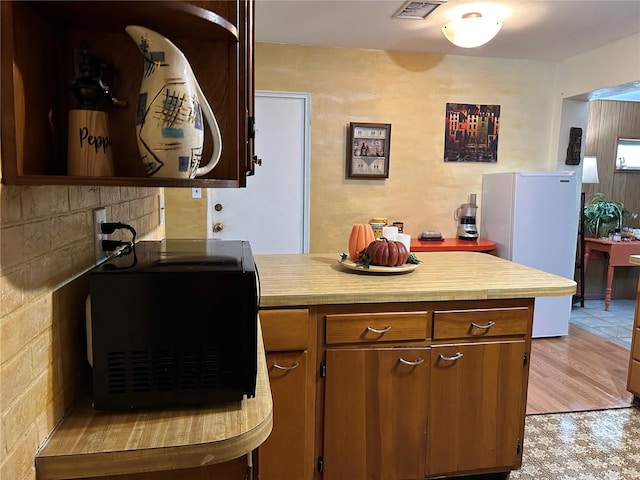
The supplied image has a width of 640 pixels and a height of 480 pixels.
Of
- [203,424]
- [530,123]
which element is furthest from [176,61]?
[530,123]

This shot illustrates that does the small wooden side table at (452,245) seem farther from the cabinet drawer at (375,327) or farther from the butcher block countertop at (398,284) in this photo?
the cabinet drawer at (375,327)

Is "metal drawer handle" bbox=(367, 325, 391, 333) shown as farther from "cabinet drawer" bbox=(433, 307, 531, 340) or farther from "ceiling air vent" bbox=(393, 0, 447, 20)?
"ceiling air vent" bbox=(393, 0, 447, 20)

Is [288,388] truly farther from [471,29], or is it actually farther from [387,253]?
[471,29]

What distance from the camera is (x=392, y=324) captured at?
5.91ft

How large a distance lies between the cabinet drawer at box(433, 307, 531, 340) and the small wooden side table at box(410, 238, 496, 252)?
1.94 meters

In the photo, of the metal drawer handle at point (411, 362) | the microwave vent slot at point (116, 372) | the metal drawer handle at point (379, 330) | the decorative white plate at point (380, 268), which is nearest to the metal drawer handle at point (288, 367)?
the metal drawer handle at point (379, 330)

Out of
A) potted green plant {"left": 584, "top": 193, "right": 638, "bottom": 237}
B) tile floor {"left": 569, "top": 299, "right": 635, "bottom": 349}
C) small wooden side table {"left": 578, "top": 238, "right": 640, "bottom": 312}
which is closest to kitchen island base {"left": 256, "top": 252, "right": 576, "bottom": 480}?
tile floor {"left": 569, "top": 299, "right": 635, "bottom": 349}

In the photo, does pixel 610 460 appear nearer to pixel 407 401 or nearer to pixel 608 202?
pixel 407 401

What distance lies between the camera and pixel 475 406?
1919 mm

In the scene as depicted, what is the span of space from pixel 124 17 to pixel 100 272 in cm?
48

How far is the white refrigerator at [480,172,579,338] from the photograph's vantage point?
12.7 ft

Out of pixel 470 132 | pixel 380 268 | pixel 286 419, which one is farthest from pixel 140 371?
pixel 470 132

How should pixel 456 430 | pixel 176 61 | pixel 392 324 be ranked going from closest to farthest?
pixel 176 61 → pixel 392 324 → pixel 456 430

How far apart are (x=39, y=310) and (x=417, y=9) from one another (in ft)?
9.45
